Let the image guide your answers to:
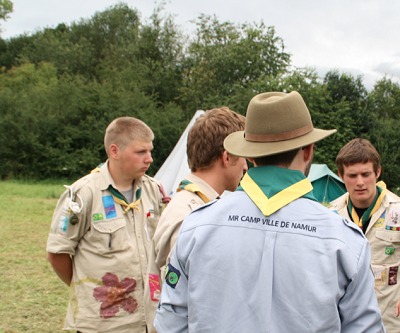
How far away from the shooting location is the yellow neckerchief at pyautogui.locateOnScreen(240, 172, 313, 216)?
5.48 feet

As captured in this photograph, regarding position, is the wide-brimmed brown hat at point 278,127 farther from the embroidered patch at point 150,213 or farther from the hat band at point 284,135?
the embroidered patch at point 150,213

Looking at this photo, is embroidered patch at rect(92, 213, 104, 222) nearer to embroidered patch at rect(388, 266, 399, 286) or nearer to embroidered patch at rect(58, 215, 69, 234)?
embroidered patch at rect(58, 215, 69, 234)

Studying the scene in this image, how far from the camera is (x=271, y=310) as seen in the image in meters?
1.63

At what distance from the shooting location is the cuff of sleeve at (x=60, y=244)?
3.24m

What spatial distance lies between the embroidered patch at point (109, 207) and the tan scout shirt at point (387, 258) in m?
1.75

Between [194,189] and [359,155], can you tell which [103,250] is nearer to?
[194,189]

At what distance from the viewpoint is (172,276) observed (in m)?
1.83

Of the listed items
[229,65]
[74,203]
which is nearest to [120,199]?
[74,203]

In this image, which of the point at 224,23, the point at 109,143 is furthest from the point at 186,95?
the point at 109,143

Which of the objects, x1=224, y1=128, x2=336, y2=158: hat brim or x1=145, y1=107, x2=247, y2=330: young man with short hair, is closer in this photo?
x1=224, y1=128, x2=336, y2=158: hat brim

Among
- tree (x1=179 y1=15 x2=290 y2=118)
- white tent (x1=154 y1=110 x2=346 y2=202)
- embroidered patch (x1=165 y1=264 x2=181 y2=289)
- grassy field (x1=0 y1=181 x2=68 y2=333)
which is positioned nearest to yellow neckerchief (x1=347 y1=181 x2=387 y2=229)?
embroidered patch (x1=165 y1=264 x2=181 y2=289)

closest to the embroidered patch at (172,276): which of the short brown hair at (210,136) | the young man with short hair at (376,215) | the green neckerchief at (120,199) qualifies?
the short brown hair at (210,136)

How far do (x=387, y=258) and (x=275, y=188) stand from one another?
2.28 meters

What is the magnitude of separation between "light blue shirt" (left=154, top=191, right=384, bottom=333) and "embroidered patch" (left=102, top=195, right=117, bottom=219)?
167 cm
